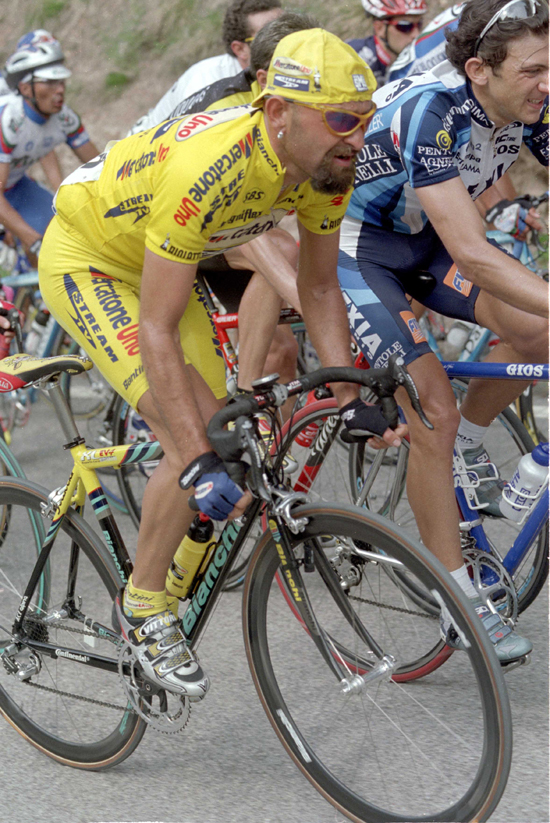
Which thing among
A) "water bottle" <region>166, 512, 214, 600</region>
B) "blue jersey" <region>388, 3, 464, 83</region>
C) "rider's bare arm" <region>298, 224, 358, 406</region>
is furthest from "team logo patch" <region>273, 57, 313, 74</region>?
"blue jersey" <region>388, 3, 464, 83</region>

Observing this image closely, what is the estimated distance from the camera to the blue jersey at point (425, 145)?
9.06 ft

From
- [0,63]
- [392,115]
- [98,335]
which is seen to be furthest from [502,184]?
[0,63]

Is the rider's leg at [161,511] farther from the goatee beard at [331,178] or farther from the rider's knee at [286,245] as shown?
the rider's knee at [286,245]

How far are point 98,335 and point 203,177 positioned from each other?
1.99 feet

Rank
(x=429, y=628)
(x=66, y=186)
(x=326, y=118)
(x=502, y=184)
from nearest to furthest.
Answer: (x=326, y=118), (x=66, y=186), (x=429, y=628), (x=502, y=184)

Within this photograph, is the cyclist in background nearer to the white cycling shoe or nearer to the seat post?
the seat post

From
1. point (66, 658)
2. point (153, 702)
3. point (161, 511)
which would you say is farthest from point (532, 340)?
point (66, 658)

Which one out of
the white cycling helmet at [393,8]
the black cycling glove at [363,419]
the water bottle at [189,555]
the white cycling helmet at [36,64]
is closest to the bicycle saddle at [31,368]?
the water bottle at [189,555]

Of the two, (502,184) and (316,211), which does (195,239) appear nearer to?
(316,211)

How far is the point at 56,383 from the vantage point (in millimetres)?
2904

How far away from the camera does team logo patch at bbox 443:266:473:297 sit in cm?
324

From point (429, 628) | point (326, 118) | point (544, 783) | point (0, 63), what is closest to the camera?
point (326, 118)

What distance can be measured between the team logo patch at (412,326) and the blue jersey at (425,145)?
1.15 ft

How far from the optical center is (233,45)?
466 cm
